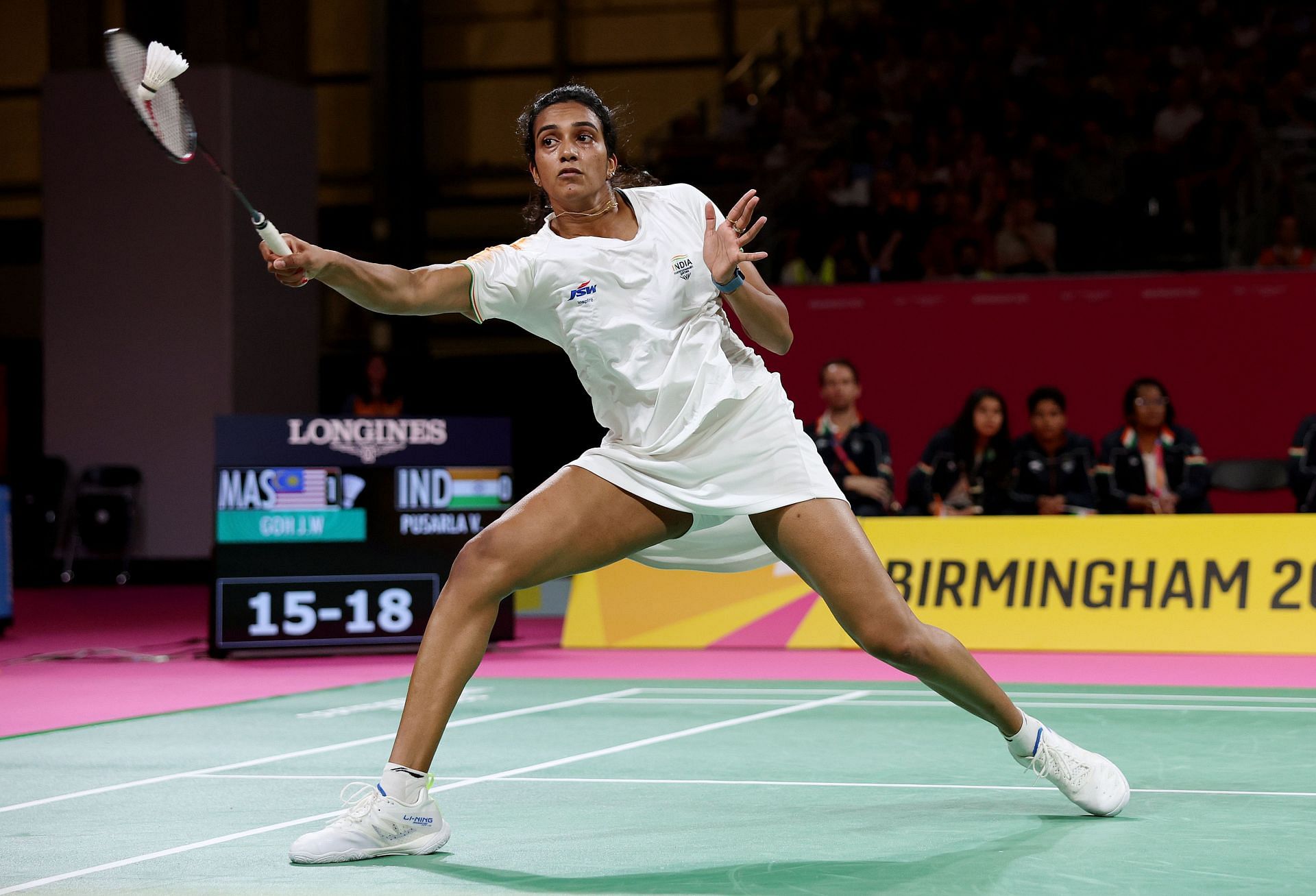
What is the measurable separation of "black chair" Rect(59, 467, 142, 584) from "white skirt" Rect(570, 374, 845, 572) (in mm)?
13369

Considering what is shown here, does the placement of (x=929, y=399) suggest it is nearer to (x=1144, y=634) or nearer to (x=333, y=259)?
(x=1144, y=634)

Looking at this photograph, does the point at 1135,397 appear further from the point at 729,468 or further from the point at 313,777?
the point at 729,468

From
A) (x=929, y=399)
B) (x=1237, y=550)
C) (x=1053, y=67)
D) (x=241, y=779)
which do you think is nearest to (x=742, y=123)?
(x=1053, y=67)

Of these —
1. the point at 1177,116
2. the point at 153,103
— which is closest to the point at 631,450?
the point at 153,103

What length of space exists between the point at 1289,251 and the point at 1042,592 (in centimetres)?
494

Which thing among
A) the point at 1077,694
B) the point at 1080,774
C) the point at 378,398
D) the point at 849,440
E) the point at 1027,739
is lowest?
the point at 1077,694

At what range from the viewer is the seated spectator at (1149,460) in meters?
10.8

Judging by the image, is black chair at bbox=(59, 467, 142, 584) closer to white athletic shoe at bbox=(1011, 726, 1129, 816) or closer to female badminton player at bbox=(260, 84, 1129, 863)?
female badminton player at bbox=(260, 84, 1129, 863)

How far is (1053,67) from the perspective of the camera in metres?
16.5

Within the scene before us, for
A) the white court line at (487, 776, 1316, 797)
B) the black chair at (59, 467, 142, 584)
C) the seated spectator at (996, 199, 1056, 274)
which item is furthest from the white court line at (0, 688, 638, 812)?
the black chair at (59, 467, 142, 584)

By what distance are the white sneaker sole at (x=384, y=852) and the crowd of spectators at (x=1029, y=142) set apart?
10.8 meters

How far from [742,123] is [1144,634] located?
30.4 feet

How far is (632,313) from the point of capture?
4.41m

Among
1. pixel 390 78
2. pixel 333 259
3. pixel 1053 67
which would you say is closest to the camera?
pixel 333 259
